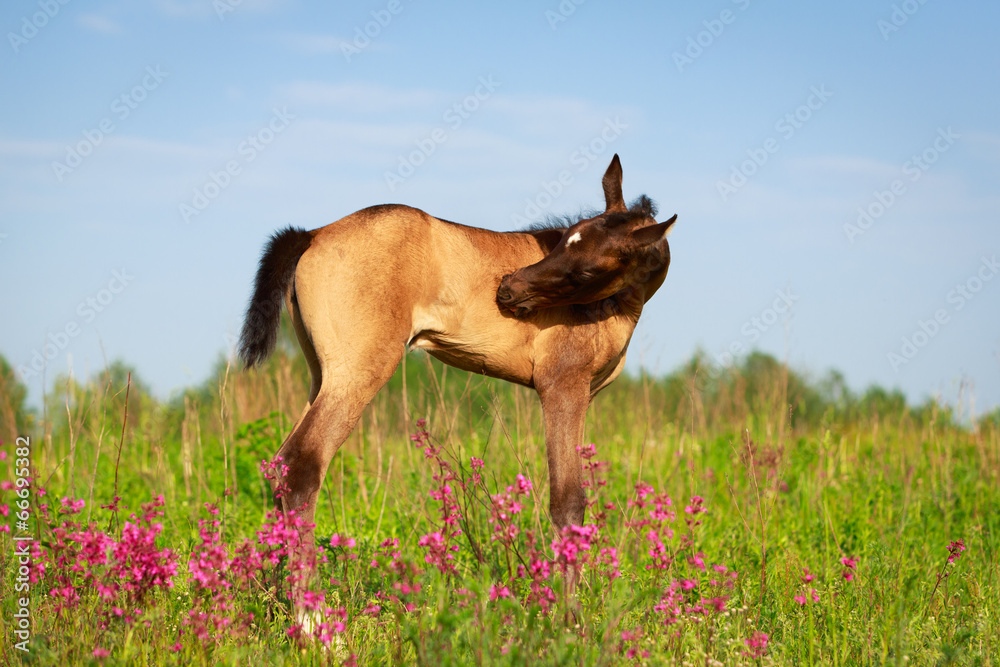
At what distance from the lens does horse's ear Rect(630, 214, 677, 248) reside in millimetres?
4793

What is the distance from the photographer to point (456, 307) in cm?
477

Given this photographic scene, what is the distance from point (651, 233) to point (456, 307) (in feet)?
4.17

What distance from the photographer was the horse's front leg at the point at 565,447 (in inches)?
190

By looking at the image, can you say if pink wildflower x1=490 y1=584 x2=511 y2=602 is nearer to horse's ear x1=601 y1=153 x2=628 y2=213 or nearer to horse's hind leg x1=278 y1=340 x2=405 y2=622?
horse's hind leg x1=278 y1=340 x2=405 y2=622

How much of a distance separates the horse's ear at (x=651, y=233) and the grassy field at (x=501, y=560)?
87cm

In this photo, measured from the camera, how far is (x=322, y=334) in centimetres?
439

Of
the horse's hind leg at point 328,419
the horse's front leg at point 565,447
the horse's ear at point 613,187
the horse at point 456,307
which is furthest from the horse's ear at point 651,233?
the horse's hind leg at point 328,419

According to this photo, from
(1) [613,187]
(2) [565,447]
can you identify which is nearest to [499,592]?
(2) [565,447]

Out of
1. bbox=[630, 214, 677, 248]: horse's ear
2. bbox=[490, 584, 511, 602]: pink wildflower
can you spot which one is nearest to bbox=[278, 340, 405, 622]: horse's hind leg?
bbox=[490, 584, 511, 602]: pink wildflower

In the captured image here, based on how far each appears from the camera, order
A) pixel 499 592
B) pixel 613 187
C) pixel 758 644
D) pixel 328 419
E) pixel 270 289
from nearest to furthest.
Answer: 1. pixel 499 592
2. pixel 758 644
3. pixel 328 419
4. pixel 270 289
5. pixel 613 187

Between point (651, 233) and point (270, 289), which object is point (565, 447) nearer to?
point (651, 233)

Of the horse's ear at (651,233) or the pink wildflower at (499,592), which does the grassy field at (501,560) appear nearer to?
the pink wildflower at (499,592)

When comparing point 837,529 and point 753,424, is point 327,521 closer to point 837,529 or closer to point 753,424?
point 837,529

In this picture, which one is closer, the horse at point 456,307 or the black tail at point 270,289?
the horse at point 456,307
